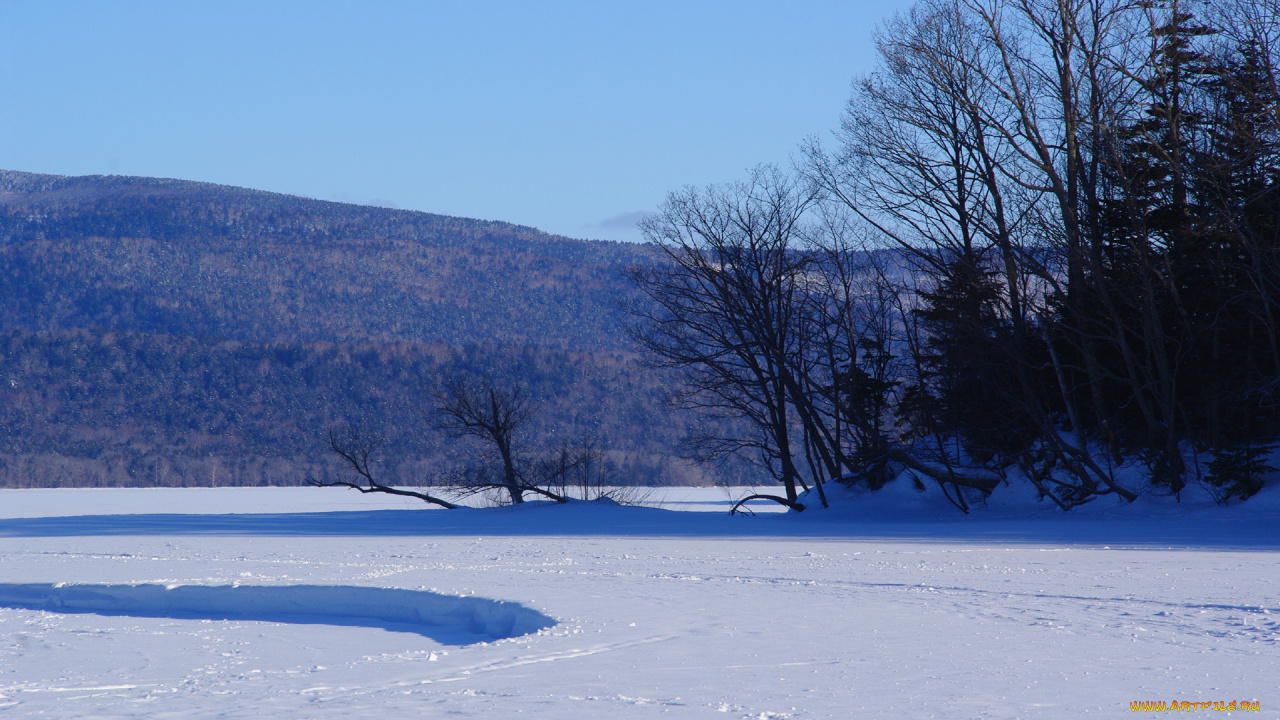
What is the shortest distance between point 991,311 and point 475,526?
1304 centimetres

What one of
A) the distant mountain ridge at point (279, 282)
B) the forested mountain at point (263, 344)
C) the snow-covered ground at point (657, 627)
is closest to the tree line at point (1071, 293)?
the snow-covered ground at point (657, 627)

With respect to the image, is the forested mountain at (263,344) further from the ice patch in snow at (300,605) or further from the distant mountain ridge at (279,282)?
the ice patch in snow at (300,605)

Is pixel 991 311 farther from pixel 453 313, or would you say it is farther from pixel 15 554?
pixel 453 313

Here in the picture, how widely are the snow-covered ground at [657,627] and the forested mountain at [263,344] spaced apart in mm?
47980

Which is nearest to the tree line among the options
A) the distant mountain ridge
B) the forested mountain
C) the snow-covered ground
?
the snow-covered ground

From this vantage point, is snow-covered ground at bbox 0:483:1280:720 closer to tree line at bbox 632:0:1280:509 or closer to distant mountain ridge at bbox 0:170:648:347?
tree line at bbox 632:0:1280:509

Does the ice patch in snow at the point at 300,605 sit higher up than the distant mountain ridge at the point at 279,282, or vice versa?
the distant mountain ridge at the point at 279,282

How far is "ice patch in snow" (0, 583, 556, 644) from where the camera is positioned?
356 inches

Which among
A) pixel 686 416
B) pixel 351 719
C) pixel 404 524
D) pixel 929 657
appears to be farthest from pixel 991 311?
pixel 686 416

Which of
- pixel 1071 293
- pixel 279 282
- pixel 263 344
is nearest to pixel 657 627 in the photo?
pixel 1071 293

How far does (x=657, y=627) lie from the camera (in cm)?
791

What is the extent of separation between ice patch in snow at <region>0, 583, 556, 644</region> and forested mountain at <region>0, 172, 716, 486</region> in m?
49.2

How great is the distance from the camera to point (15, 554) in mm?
16500

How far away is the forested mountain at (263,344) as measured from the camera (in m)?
105
